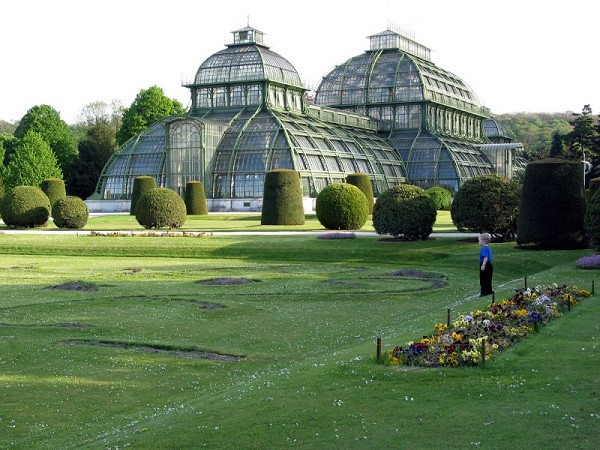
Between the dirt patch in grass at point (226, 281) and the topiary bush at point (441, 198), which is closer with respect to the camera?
the dirt patch in grass at point (226, 281)

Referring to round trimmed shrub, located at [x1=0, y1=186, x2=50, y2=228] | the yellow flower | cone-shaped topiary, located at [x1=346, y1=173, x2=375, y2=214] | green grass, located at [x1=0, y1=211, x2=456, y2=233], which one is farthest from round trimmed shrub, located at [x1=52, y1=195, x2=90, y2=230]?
the yellow flower

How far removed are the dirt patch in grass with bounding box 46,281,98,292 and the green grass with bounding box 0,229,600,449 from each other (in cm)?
32

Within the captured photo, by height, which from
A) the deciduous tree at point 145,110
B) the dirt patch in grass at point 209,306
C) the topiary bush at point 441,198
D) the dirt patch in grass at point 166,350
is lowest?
the dirt patch in grass at point 166,350

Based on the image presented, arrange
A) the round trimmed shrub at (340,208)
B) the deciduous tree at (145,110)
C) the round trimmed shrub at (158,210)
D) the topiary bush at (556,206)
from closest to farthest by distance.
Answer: the topiary bush at (556,206) → the round trimmed shrub at (340,208) → the round trimmed shrub at (158,210) → the deciduous tree at (145,110)

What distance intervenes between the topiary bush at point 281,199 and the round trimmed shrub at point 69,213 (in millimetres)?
11017

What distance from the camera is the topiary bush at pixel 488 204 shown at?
3494 centimetres

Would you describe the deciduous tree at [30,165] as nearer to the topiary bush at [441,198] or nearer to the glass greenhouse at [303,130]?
the glass greenhouse at [303,130]

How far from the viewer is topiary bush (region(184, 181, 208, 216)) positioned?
212 feet

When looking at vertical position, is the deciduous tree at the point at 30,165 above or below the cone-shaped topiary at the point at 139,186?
above

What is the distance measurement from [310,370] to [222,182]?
62019 mm

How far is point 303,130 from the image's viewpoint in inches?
2997

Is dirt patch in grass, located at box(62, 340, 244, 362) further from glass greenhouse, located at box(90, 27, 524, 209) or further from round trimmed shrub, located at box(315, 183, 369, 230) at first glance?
glass greenhouse, located at box(90, 27, 524, 209)

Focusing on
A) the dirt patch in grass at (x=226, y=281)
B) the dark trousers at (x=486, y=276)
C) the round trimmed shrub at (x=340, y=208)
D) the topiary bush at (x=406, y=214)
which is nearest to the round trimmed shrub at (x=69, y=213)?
the round trimmed shrub at (x=340, y=208)

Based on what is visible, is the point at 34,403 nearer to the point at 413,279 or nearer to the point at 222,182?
the point at 413,279
